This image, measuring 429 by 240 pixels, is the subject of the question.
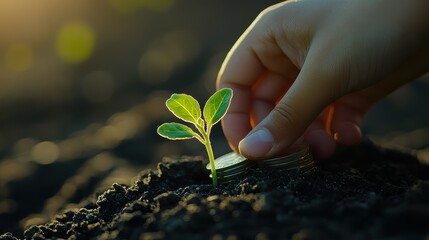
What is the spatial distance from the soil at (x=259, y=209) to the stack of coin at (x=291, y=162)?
7 centimetres

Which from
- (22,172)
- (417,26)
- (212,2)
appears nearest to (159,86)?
(22,172)

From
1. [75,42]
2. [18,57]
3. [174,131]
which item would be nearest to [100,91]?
[18,57]

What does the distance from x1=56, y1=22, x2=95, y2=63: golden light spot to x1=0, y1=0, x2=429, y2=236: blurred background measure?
0.08ft

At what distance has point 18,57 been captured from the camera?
1073 cm

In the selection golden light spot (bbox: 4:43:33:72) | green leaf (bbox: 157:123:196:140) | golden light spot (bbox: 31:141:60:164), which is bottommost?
green leaf (bbox: 157:123:196:140)

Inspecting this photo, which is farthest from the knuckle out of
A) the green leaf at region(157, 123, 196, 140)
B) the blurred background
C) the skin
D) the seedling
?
the blurred background

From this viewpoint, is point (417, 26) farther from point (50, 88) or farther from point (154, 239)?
point (50, 88)

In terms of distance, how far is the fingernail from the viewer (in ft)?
8.07

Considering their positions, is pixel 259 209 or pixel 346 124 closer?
pixel 259 209

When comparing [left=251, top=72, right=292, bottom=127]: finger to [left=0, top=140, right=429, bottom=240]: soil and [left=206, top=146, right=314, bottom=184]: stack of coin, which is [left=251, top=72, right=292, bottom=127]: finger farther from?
[left=206, top=146, right=314, bottom=184]: stack of coin

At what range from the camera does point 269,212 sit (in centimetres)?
181

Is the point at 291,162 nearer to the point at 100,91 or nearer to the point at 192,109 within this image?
the point at 192,109

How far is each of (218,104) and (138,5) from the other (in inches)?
450

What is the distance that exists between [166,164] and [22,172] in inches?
110
